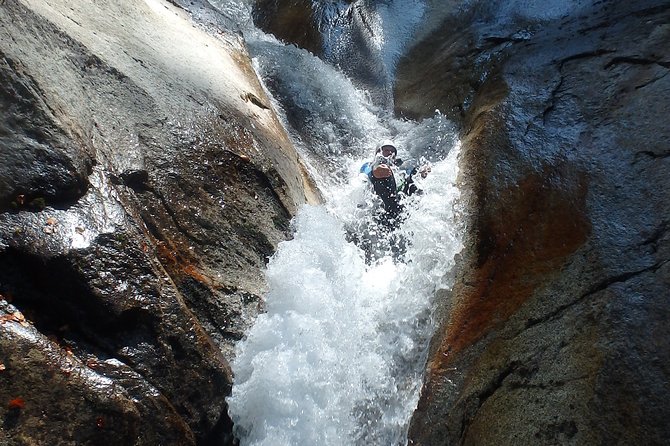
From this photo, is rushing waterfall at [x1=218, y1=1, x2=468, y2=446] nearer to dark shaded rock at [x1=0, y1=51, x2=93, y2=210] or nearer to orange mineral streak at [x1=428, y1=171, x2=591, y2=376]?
orange mineral streak at [x1=428, y1=171, x2=591, y2=376]

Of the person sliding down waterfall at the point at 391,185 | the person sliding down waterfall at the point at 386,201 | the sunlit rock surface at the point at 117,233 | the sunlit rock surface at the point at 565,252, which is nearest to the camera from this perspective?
the sunlit rock surface at the point at 117,233

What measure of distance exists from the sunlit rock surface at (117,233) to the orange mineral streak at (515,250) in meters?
1.68

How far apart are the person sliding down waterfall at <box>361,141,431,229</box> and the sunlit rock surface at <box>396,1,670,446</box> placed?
80cm

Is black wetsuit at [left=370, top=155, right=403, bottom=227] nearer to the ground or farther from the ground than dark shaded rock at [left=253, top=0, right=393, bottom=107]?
nearer to the ground

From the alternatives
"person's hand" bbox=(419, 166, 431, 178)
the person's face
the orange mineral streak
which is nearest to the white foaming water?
the orange mineral streak

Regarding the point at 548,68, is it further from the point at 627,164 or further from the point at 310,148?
the point at 310,148

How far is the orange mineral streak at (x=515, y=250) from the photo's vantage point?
4.26 meters

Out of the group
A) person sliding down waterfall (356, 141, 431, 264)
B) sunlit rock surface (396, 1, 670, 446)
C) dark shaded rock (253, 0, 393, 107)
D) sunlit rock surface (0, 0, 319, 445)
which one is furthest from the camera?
dark shaded rock (253, 0, 393, 107)

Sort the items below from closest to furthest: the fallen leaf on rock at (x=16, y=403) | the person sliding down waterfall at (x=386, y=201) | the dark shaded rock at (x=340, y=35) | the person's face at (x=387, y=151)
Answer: the fallen leaf on rock at (x=16, y=403)
the person sliding down waterfall at (x=386, y=201)
the person's face at (x=387, y=151)
the dark shaded rock at (x=340, y=35)

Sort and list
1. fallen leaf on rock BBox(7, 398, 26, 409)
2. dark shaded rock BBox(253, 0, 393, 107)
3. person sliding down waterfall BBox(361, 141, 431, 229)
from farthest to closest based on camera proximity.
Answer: dark shaded rock BBox(253, 0, 393, 107) → person sliding down waterfall BBox(361, 141, 431, 229) → fallen leaf on rock BBox(7, 398, 26, 409)

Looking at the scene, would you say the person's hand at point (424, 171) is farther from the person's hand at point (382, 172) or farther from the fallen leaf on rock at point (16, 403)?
the fallen leaf on rock at point (16, 403)

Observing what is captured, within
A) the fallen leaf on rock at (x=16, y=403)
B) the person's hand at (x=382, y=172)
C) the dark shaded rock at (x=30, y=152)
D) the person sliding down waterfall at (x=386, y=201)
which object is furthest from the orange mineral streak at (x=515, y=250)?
the dark shaded rock at (x=30, y=152)

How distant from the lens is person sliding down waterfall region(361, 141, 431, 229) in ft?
21.2

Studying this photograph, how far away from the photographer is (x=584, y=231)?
14.0 ft
